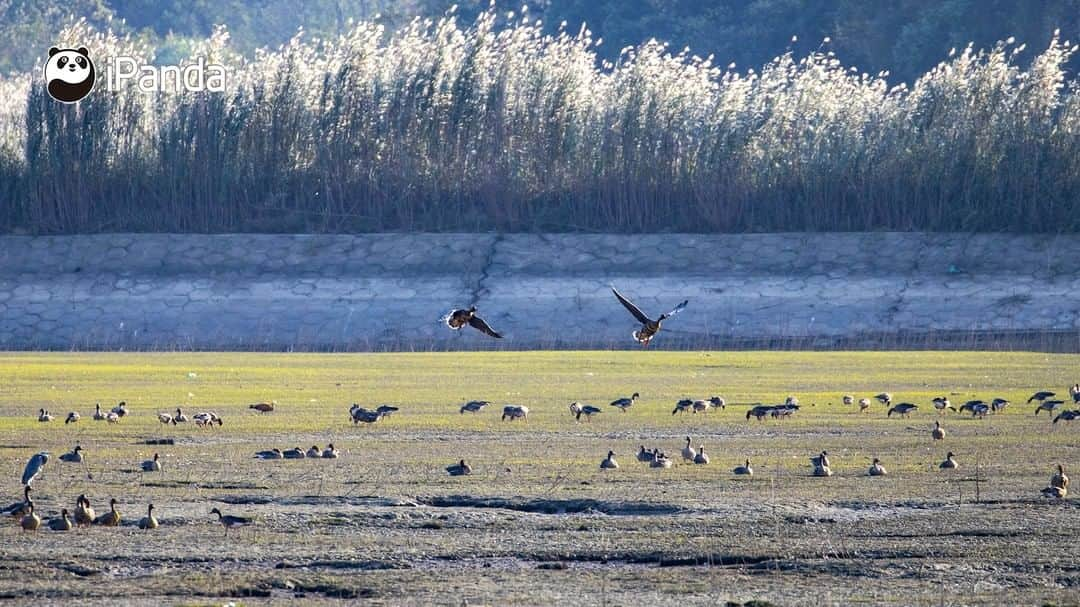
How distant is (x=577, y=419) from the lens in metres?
18.9

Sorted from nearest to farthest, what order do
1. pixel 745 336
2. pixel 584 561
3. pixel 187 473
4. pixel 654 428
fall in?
pixel 584 561
pixel 187 473
pixel 654 428
pixel 745 336

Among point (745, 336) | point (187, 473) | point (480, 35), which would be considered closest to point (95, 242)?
point (480, 35)

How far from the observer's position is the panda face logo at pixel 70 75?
111ft

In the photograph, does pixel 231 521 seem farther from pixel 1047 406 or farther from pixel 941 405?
pixel 1047 406

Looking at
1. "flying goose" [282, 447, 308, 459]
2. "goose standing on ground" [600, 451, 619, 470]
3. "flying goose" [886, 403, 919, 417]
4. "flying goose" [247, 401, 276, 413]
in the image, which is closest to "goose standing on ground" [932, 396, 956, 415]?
"flying goose" [886, 403, 919, 417]

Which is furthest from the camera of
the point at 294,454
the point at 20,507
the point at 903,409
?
the point at 903,409

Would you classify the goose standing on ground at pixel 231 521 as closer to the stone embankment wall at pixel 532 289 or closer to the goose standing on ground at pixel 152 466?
the goose standing on ground at pixel 152 466

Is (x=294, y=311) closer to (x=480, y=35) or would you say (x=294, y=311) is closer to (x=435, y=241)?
(x=435, y=241)

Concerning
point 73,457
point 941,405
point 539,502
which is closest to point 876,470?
point 539,502

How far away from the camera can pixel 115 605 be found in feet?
31.5

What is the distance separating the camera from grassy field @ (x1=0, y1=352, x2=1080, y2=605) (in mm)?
10281

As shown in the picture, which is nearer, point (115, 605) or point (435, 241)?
point (115, 605)

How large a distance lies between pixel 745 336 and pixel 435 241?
248 inches

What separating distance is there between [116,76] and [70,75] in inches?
34.0
